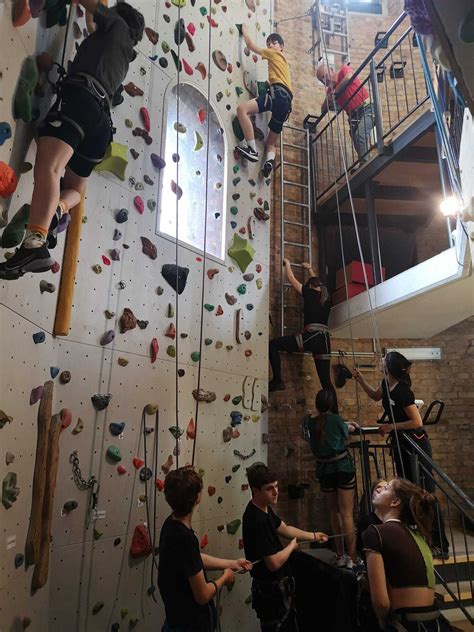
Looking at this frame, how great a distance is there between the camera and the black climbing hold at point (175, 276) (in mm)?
3451

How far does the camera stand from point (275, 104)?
15.7 ft

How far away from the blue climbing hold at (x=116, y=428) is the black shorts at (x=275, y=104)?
11.2 ft

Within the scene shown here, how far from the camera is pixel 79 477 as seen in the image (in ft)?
8.68

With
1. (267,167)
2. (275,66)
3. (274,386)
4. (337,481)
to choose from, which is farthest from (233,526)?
(275,66)

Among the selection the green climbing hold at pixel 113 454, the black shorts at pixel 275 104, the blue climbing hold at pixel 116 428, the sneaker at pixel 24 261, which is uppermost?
the black shorts at pixel 275 104

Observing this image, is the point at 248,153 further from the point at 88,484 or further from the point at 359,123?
the point at 88,484

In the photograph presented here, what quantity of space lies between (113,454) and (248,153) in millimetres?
3041

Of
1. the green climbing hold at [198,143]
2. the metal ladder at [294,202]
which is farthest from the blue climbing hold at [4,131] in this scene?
the metal ladder at [294,202]

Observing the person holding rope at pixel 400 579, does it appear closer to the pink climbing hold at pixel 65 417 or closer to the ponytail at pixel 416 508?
the ponytail at pixel 416 508

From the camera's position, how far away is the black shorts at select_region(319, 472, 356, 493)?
3580mm

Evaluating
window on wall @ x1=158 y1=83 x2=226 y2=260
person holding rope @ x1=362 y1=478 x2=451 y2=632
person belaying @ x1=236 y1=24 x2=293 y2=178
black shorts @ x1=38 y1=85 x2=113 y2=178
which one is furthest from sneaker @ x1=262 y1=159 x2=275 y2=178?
person holding rope @ x1=362 y1=478 x2=451 y2=632

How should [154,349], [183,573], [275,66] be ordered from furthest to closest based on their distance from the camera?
[275,66]
[154,349]
[183,573]

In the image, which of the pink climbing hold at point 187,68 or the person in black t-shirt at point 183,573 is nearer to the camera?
the person in black t-shirt at point 183,573

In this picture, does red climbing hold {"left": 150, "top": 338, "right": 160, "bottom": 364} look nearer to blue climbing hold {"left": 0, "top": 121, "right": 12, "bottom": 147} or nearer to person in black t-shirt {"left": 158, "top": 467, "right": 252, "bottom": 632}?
person in black t-shirt {"left": 158, "top": 467, "right": 252, "bottom": 632}
